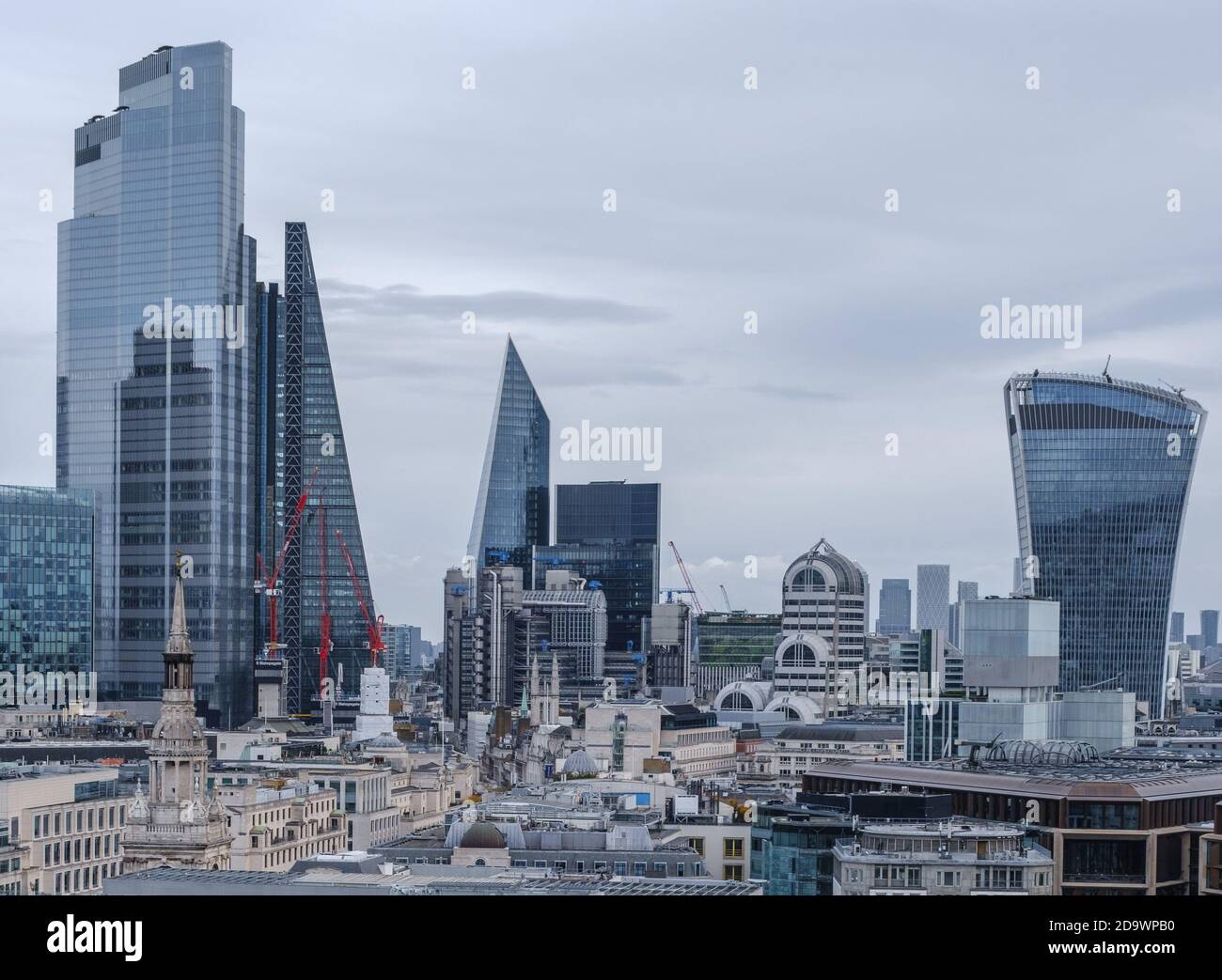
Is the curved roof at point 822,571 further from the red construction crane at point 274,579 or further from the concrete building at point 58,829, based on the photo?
the concrete building at point 58,829

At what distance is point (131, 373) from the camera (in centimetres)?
14888

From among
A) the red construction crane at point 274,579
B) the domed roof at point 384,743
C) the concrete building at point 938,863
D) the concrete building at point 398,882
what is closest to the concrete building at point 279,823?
the concrete building at point 398,882

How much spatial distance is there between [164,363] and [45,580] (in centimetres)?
2141

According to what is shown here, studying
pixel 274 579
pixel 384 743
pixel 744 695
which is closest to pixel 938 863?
pixel 384 743

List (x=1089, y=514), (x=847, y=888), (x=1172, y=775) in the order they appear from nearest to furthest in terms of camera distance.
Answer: (x=847, y=888)
(x=1172, y=775)
(x=1089, y=514)

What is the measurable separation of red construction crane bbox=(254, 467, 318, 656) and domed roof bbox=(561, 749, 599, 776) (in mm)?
76493

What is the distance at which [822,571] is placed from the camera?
17612 cm

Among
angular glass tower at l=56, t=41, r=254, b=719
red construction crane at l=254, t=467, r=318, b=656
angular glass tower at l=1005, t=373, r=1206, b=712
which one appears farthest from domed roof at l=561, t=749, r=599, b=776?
red construction crane at l=254, t=467, r=318, b=656

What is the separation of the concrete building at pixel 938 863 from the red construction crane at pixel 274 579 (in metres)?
137

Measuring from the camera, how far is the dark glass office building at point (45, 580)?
131 meters

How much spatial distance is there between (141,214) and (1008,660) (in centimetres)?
8157

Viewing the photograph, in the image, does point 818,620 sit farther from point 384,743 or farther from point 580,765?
point 384,743

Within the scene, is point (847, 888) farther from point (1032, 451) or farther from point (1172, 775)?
→ point (1032, 451)
